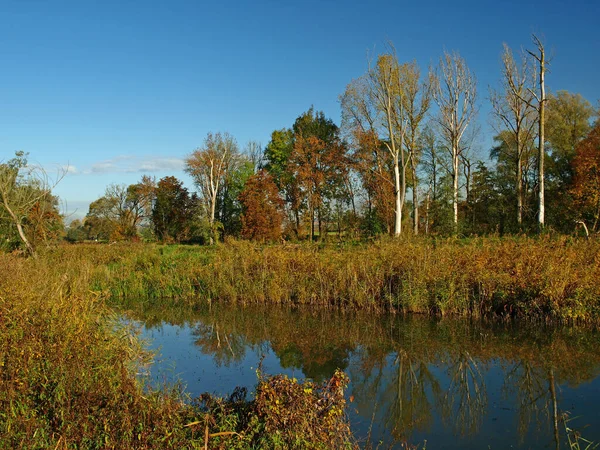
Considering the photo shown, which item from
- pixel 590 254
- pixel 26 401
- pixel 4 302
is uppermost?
pixel 590 254

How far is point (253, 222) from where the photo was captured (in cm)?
3553

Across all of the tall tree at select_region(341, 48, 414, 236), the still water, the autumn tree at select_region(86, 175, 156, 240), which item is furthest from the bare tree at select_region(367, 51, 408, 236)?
the autumn tree at select_region(86, 175, 156, 240)

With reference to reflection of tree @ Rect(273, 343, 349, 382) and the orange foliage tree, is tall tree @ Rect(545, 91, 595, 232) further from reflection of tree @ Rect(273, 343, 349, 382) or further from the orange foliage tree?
reflection of tree @ Rect(273, 343, 349, 382)

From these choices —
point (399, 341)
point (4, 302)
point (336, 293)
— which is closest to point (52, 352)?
point (4, 302)

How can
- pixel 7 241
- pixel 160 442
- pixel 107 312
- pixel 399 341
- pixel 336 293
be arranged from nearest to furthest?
pixel 160 442 < pixel 107 312 < pixel 399 341 < pixel 336 293 < pixel 7 241

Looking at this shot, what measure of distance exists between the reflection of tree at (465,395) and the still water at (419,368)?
1 centimetres

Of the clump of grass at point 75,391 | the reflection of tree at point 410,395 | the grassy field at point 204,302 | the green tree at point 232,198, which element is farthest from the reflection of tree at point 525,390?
the green tree at point 232,198

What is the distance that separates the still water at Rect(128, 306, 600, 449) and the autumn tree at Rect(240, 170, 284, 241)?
74.7 ft

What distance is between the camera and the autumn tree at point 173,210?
139 feet

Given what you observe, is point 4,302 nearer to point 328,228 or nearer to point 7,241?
point 7,241

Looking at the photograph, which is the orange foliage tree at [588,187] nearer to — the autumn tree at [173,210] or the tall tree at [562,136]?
the tall tree at [562,136]

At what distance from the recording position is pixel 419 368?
7.89 m

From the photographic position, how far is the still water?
561cm

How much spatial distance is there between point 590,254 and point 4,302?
39.2 ft
